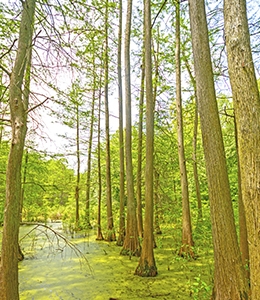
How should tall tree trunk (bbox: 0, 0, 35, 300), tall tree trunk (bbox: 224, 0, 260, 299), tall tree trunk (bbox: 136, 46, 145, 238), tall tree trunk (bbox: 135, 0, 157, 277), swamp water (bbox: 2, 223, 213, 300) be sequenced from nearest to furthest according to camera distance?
tall tree trunk (bbox: 224, 0, 260, 299), tall tree trunk (bbox: 0, 0, 35, 300), swamp water (bbox: 2, 223, 213, 300), tall tree trunk (bbox: 135, 0, 157, 277), tall tree trunk (bbox: 136, 46, 145, 238)

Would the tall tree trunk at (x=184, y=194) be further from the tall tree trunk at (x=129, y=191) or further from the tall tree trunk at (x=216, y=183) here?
the tall tree trunk at (x=216, y=183)

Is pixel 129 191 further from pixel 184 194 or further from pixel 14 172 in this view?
pixel 14 172

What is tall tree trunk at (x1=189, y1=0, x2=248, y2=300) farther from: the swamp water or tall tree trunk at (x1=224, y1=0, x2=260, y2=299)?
tall tree trunk at (x1=224, y1=0, x2=260, y2=299)

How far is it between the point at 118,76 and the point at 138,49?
3.82 feet

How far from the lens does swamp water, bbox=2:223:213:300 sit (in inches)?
145

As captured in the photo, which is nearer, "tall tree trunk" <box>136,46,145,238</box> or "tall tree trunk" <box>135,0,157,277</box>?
"tall tree trunk" <box>135,0,157,277</box>

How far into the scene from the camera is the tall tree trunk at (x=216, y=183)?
2.53 m

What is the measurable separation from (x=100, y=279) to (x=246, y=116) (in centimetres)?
411

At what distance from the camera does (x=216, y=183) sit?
2650 millimetres

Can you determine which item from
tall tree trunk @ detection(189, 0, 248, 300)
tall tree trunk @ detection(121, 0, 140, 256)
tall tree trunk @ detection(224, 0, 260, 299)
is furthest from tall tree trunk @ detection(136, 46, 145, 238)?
tall tree trunk @ detection(224, 0, 260, 299)

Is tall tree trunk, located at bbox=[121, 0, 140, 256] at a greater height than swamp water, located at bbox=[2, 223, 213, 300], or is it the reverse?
tall tree trunk, located at bbox=[121, 0, 140, 256]

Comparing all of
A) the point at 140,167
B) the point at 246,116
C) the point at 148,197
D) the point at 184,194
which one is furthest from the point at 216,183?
the point at 140,167

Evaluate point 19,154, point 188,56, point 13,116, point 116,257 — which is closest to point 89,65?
point 13,116

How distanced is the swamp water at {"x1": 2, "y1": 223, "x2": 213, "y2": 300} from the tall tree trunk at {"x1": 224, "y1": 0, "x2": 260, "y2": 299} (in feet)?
4.67
